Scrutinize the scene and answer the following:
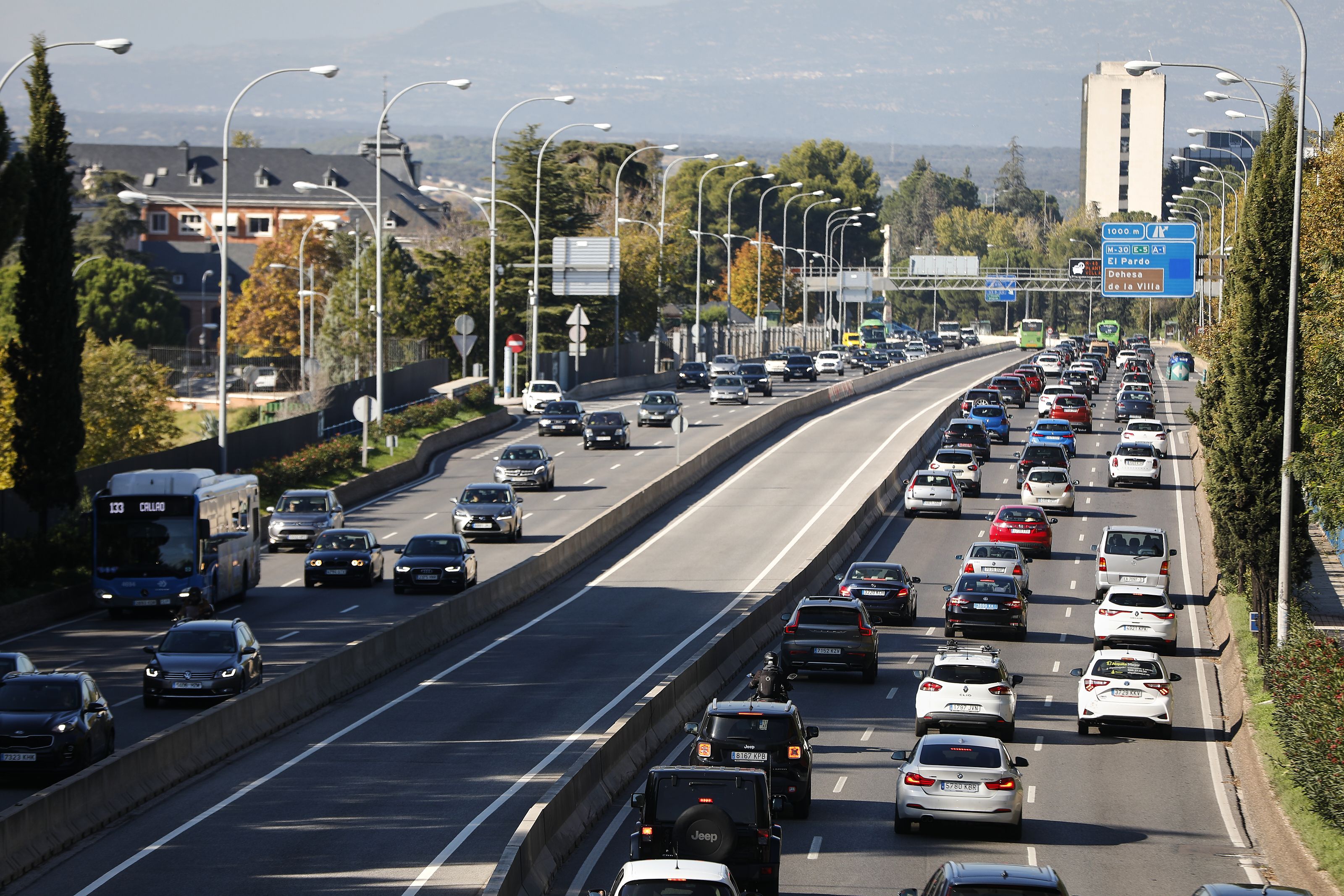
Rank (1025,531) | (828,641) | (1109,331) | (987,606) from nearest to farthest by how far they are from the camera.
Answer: (828,641)
(987,606)
(1025,531)
(1109,331)

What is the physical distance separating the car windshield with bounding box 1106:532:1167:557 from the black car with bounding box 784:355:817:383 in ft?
191

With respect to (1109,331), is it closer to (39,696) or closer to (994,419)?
(994,419)

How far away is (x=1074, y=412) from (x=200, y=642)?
2103 inches

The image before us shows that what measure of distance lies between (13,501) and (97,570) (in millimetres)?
4770

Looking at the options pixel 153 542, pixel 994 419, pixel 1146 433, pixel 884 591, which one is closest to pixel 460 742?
pixel 153 542

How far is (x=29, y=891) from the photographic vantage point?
17.2 metres

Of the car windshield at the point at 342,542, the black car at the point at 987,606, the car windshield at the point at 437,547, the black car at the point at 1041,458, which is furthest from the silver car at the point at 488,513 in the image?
the black car at the point at 1041,458

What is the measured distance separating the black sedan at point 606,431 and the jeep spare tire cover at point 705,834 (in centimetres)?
4841

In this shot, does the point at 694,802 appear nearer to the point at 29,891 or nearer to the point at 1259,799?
the point at 29,891

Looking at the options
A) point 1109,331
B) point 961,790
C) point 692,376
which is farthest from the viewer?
point 1109,331

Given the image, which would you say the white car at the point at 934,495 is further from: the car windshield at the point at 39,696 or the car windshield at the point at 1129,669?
the car windshield at the point at 39,696

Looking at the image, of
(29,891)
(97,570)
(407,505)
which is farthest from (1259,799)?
(407,505)

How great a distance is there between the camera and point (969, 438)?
64312 mm

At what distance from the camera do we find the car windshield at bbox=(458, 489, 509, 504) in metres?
46.7
